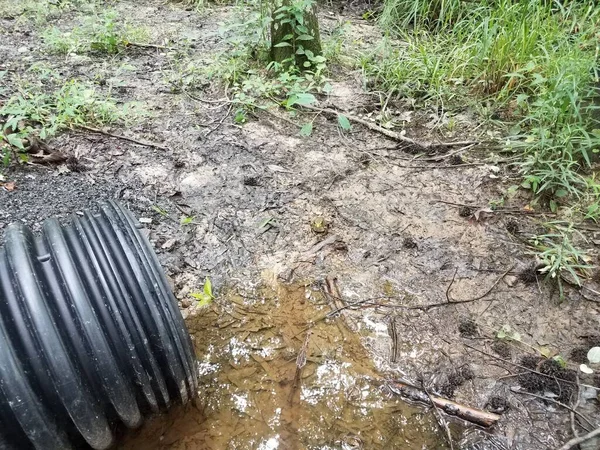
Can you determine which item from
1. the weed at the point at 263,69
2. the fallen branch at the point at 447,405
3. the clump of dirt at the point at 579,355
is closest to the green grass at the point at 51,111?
the weed at the point at 263,69

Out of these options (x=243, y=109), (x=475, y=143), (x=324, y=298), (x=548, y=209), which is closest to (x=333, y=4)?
(x=243, y=109)

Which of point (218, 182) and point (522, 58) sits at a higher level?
point (522, 58)

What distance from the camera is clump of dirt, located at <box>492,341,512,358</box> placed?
201cm

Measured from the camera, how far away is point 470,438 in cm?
175

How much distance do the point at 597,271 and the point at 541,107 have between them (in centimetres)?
120

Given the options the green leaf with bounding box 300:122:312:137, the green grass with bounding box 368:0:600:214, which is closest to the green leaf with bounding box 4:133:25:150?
the green leaf with bounding box 300:122:312:137

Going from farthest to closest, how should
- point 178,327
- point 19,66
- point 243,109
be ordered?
point 19,66 < point 243,109 < point 178,327

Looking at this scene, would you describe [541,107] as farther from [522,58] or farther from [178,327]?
[178,327]

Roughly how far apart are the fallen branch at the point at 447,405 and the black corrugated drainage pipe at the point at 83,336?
2.83 feet

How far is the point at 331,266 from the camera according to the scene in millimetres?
2393

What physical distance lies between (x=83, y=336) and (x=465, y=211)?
2108 mm

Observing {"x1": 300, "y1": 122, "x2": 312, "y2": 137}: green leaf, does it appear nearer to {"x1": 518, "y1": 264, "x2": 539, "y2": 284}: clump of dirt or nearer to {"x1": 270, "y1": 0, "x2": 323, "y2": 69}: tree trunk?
{"x1": 270, "y1": 0, "x2": 323, "y2": 69}: tree trunk

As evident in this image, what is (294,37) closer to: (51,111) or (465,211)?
(51,111)

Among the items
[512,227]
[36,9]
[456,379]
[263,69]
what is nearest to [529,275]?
[512,227]
